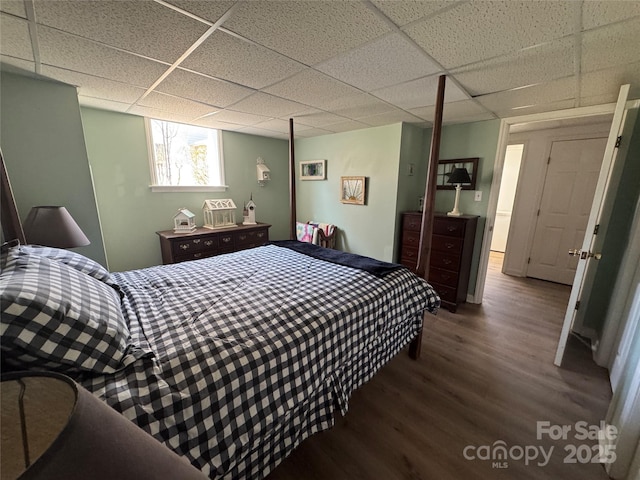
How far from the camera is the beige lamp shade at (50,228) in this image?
171 centimetres

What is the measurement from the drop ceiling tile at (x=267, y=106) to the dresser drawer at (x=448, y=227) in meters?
1.93

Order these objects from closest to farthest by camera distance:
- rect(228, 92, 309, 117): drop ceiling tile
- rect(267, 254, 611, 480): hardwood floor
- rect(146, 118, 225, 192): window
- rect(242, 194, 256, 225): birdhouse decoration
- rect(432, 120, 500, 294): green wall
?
rect(267, 254, 611, 480): hardwood floor, rect(228, 92, 309, 117): drop ceiling tile, rect(432, 120, 500, 294): green wall, rect(146, 118, 225, 192): window, rect(242, 194, 256, 225): birdhouse decoration

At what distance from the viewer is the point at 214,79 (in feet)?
6.02

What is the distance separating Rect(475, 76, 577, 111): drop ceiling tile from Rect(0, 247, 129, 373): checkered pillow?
291 cm

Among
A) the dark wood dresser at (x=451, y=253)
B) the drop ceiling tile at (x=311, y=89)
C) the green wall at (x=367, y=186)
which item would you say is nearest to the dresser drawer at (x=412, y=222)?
the dark wood dresser at (x=451, y=253)

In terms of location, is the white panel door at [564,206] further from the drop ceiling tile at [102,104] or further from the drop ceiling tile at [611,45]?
the drop ceiling tile at [102,104]

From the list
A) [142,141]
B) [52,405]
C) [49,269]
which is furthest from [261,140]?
[52,405]

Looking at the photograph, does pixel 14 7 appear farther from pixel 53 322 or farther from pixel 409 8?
pixel 409 8

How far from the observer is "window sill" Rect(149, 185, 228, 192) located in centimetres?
309

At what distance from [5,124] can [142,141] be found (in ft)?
4.05

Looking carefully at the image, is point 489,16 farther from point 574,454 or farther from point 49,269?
point 574,454

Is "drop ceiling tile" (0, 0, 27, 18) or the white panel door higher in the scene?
"drop ceiling tile" (0, 0, 27, 18)

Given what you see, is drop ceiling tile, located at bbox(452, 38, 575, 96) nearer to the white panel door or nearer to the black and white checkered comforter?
the black and white checkered comforter

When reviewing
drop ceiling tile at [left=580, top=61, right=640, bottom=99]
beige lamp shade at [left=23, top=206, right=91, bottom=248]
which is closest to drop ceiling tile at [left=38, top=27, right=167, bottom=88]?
beige lamp shade at [left=23, top=206, right=91, bottom=248]
